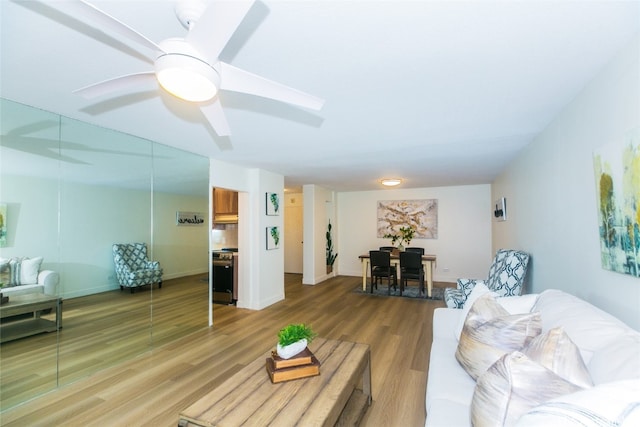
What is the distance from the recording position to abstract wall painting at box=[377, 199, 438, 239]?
6844mm

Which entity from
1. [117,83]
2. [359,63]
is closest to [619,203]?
[359,63]

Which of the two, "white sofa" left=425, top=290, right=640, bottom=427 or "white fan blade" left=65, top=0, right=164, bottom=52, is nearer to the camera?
"white sofa" left=425, top=290, right=640, bottom=427

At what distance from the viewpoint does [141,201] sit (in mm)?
3143

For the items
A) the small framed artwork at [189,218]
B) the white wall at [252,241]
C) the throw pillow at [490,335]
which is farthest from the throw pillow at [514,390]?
the white wall at [252,241]

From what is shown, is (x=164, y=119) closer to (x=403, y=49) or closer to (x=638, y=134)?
(x=403, y=49)

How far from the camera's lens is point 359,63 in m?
1.61

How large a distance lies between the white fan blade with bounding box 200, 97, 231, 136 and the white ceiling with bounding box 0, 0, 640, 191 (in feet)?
0.87

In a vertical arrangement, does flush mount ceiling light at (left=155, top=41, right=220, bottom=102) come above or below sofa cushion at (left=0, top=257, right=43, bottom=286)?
above

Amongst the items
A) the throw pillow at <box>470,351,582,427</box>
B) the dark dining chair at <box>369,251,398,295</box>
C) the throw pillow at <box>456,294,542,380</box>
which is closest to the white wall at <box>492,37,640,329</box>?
the throw pillow at <box>456,294,542,380</box>

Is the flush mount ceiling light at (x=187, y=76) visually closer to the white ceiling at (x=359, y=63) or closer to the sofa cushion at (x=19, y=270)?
the white ceiling at (x=359, y=63)

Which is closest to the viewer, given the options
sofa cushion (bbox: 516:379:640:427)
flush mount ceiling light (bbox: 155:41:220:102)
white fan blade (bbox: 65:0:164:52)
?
sofa cushion (bbox: 516:379:640:427)

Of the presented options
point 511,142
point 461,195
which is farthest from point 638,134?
point 461,195

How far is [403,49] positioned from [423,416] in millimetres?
2407

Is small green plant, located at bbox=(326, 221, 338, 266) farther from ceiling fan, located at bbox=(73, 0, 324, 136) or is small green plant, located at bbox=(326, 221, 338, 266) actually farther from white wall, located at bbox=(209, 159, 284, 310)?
ceiling fan, located at bbox=(73, 0, 324, 136)
